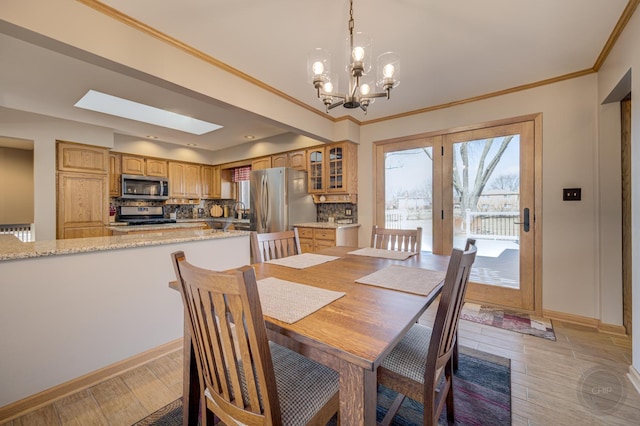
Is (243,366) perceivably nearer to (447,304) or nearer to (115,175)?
(447,304)

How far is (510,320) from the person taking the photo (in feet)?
8.61

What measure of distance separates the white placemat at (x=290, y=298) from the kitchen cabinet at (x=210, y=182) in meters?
Result: 5.09

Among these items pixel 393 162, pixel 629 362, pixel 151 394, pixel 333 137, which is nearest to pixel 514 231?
pixel 629 362

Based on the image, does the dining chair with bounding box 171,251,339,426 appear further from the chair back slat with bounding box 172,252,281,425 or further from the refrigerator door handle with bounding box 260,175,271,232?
the refrigerator door handle with bounding box 260,175,271,232

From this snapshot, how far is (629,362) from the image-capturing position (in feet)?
6.24

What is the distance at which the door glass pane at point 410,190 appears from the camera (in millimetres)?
3451

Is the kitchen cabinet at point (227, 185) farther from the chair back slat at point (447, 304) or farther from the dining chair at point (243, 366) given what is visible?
the chair back slat at point (447, 304)

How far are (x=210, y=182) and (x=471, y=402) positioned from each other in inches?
232

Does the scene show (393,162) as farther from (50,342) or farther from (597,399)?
(50,342)

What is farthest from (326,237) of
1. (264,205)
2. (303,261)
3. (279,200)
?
(303,261)

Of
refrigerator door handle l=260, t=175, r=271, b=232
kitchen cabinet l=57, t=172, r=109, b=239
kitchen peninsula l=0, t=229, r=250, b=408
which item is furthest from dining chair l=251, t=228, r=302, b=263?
kitchen cabinet l=57, t=172, r=109, b=239

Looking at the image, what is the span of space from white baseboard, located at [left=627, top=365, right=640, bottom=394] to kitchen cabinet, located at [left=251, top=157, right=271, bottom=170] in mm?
4675

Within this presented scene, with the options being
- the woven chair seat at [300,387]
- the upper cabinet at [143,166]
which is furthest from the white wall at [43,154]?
the woven chair seat at [300,387]

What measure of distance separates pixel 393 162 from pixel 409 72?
4.58 feet
